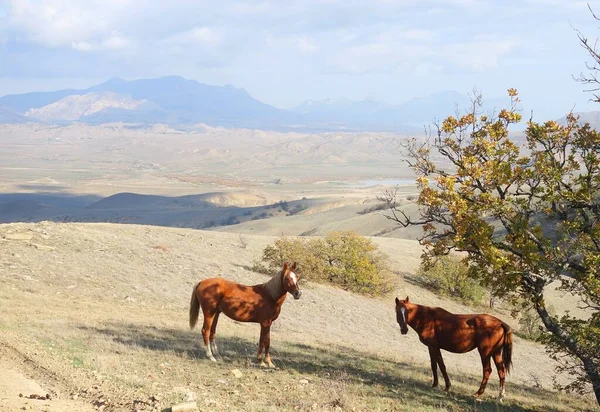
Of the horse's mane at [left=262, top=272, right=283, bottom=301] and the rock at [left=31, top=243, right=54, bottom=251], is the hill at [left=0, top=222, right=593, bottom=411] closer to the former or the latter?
the rock at [left=31, top=243, right=54, bottom=251]

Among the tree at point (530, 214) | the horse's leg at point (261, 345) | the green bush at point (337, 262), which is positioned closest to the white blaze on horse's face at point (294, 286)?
the horse's leg at point (261, 345)

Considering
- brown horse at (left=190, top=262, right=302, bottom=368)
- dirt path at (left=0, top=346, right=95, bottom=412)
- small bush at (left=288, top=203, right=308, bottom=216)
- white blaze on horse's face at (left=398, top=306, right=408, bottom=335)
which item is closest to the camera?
dirt path at (left=0, top=346, right=95, bottom=412)

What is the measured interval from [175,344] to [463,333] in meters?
7.56

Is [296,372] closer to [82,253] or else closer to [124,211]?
[82,253]

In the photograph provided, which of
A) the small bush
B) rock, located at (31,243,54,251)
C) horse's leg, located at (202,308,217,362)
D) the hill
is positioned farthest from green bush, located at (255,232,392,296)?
Result: the small bush

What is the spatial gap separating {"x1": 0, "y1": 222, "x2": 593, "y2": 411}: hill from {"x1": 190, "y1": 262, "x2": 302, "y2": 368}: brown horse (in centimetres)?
74

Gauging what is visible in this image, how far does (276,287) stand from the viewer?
516 inches

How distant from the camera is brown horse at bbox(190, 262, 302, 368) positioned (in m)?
13.2

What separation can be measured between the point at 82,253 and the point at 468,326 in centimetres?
2016

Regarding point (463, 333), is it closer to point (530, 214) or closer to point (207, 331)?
point (530, 214)

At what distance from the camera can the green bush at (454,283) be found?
35075mm

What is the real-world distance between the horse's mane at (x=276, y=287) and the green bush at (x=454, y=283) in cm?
2315

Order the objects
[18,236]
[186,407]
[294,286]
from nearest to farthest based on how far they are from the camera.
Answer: [186,407], [294,286], [18,236]

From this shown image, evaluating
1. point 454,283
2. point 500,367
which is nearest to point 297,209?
point 454,283
